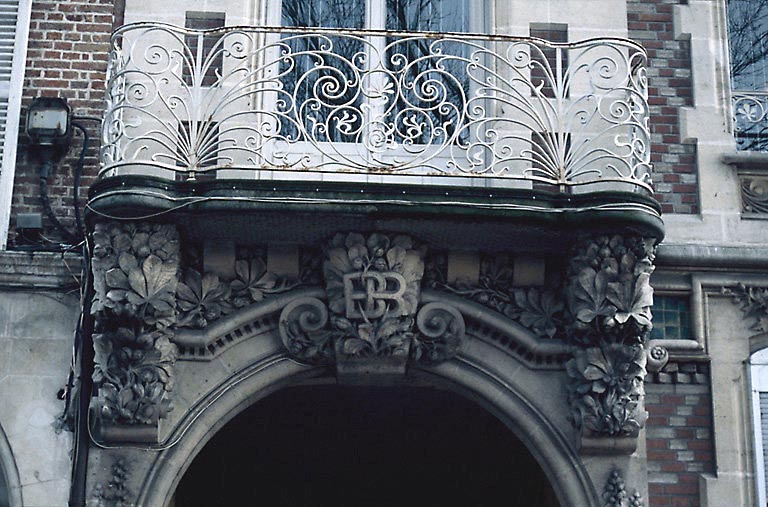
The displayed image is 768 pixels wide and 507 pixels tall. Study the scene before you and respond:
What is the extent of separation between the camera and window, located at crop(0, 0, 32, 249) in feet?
32.8

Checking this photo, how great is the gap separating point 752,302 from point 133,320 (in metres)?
3.82

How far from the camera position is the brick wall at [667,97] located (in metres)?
10.2

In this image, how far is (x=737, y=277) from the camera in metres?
10.0

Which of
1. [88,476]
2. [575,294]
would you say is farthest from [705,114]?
[88,476]

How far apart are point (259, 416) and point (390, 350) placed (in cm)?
209

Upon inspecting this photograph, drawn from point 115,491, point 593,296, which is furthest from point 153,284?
point 593,296

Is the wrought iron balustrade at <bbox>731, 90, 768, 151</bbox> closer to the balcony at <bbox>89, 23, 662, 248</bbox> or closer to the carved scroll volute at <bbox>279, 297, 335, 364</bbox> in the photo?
the balcony at <bbox>89, 23, 662, 248</bbox>

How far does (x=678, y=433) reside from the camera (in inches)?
384

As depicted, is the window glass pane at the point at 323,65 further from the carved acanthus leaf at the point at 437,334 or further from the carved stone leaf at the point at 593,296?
the carved stone leaf at the point at 593,296

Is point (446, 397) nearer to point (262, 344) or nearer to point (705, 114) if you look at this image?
point (262, 344)

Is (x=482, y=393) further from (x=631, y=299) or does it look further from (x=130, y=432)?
(x=130, y=432)

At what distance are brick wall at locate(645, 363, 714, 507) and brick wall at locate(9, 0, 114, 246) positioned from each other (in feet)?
12.5

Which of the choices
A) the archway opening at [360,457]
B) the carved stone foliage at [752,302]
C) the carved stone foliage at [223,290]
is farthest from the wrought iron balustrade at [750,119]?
the carved stone foliage at [223,290]

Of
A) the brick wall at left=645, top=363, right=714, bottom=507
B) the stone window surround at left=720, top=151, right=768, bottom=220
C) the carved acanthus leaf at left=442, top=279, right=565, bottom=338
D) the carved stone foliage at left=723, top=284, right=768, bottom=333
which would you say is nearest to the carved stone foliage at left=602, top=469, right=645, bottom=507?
the brick wall at left=645, top=363, right=714, bottom=507
